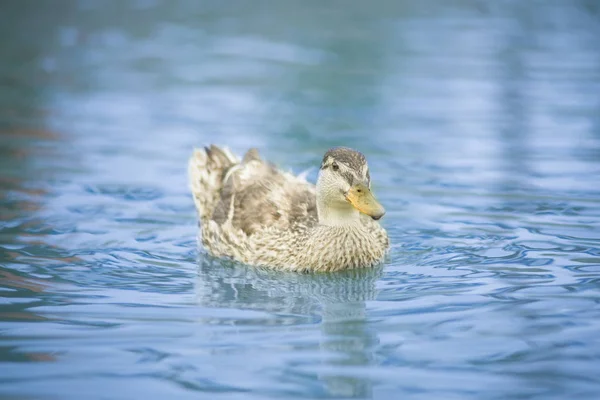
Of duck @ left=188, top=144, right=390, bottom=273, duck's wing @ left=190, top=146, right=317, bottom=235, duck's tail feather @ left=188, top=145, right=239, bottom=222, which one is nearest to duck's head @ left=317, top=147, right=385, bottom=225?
duck @ left=188, top=144, right=390, bottom=273

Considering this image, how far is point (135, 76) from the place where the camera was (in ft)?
55.3

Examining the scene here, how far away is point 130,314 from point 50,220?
2.74 meters

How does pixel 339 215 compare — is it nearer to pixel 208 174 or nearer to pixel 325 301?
pixel 325 301

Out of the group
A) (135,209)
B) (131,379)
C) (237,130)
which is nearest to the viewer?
(131,379)

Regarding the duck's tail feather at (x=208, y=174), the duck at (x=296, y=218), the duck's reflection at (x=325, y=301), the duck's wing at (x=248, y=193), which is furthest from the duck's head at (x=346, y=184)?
the duck's tail feather at (x=208, y=174)

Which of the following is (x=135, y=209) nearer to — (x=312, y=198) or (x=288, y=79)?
(x=312, y=198)

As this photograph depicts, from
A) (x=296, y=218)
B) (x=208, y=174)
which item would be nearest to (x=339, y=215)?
(x=296, y=218)

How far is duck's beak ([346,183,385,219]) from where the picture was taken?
827 centimetres

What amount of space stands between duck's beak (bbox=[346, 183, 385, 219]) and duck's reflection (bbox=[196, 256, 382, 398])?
1.85ft

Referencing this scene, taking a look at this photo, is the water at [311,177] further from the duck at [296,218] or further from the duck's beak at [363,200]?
the duck's beak at [363,200]

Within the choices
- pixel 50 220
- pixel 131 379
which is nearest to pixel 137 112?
pixel 50 220

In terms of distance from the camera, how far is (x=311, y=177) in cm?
1211

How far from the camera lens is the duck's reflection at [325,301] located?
6.64 metres

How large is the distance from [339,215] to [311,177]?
3165 millimetres
